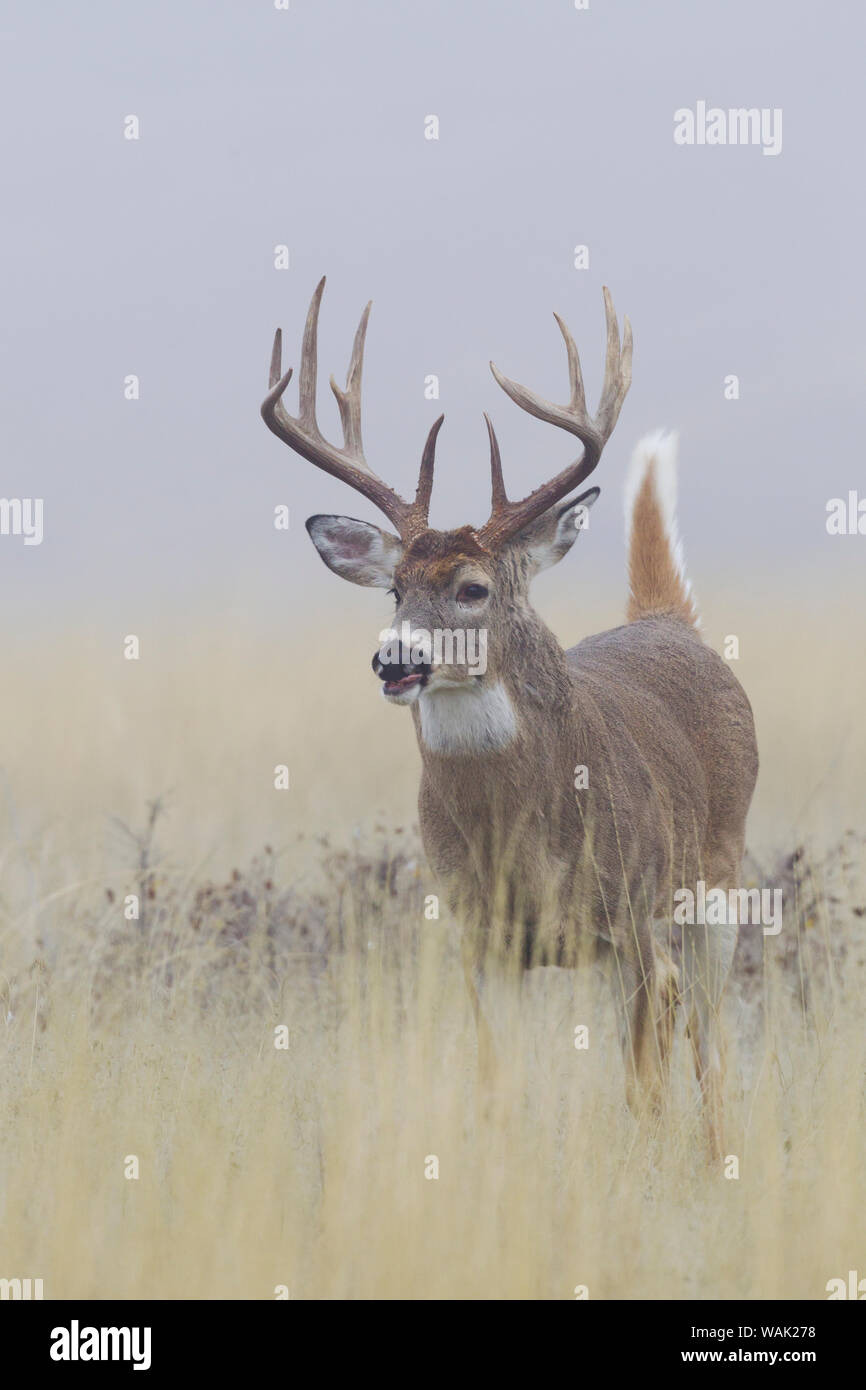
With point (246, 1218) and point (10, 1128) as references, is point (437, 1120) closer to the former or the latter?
point (246, 1218)

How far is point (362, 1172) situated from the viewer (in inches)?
185

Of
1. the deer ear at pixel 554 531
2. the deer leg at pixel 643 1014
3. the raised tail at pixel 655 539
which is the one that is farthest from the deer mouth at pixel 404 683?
the raised tail at pixel 655 539

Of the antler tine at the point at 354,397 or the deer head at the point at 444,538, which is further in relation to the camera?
the antler tine at the point at 354,397

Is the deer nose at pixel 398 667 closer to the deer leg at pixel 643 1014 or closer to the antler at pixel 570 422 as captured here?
the antler at pixel 570 422

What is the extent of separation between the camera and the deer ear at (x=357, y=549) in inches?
251

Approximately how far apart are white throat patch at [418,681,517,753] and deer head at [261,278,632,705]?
40mm

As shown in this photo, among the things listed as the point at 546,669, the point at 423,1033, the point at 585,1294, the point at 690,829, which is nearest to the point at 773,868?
the point at 690,829

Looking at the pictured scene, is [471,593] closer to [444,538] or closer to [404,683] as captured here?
[444,538]

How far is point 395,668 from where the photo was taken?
548 centimetres

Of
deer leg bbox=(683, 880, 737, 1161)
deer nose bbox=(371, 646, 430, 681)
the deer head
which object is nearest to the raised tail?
the deer head

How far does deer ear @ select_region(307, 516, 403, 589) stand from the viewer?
6.38m

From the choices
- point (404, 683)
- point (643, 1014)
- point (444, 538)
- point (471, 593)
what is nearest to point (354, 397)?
point (444, 538)

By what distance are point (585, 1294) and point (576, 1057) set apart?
4.99 ft

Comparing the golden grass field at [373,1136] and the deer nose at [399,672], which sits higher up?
the deer nose at [399,672]
